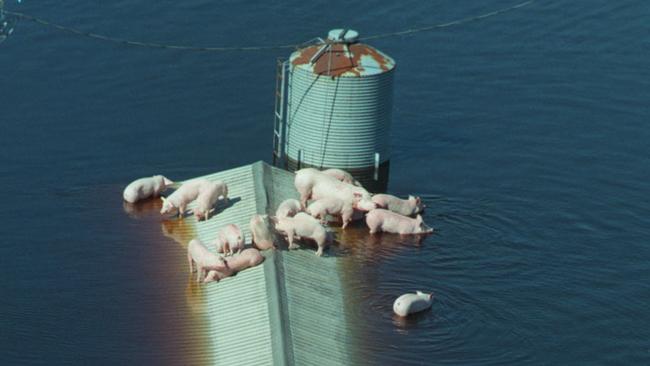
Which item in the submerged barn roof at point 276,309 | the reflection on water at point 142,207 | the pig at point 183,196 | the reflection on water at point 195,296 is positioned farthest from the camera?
the reflection on water at point 142,207

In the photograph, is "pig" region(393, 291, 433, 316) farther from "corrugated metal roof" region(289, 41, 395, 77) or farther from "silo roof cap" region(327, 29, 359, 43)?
"silo roof cap" region(327, 29, 359, 43)

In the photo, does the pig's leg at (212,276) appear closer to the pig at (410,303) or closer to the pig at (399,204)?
the pig at (410,303)

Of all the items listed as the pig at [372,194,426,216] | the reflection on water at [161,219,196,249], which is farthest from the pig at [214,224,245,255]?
the pig at [372,194,426,216]

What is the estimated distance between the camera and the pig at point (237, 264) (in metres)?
35.1

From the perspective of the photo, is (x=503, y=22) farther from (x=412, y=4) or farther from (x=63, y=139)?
(x=63, y=139)

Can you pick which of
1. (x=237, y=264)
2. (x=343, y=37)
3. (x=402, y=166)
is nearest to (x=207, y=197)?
(x=237, y=264)

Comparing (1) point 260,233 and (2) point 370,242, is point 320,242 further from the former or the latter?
(2) point 370,242

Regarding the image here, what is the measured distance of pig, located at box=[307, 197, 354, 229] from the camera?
3778cm

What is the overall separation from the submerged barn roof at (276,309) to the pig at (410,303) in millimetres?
1339

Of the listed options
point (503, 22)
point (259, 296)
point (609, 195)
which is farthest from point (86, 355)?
point (503, 22)

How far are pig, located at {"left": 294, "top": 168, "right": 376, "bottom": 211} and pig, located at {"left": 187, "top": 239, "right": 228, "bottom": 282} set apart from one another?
417 cm

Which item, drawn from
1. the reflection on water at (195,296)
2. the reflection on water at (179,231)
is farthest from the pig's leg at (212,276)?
the reflection on water at (179,231)

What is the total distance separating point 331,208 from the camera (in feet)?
125

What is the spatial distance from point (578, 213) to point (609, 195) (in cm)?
170
